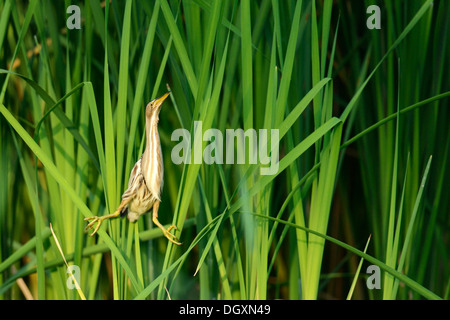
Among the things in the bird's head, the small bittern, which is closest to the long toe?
the small bittern

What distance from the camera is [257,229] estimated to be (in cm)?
79

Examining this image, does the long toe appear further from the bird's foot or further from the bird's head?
the bird's head

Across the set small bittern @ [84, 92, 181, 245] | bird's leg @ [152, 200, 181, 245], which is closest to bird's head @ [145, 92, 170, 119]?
small bittern @ [84, 92, 181, 245]

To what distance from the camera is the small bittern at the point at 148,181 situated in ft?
2.44

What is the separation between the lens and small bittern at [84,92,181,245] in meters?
0.74

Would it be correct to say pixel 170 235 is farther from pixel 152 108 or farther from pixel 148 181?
pixel 152 108

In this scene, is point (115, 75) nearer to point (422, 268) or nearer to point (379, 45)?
point (379, 45)

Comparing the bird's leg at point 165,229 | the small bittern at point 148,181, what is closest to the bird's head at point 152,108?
the small bittern at point 148,181

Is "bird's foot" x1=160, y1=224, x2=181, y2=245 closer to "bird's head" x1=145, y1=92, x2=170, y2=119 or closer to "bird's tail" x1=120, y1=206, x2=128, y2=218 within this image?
"bird's tail" x1=120, y1=206, x2=128, y2=218

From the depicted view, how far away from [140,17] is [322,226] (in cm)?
43

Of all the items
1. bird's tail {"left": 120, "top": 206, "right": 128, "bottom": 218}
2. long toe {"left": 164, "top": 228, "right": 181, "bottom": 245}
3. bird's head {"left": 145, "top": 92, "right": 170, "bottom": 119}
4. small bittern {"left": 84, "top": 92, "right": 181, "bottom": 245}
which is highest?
bird's head {"left": 145, "top": 92, "right": 170, "bottom": 119}

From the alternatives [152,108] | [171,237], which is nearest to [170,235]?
[171,237]

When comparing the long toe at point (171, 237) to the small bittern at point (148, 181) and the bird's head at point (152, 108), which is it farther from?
the bird's head at point (152, 108)

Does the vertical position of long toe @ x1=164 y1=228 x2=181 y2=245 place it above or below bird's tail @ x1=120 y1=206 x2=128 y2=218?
below
